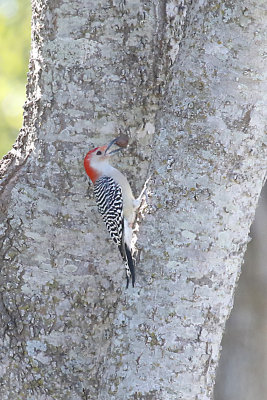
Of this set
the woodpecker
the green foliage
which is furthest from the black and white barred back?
the green foliage

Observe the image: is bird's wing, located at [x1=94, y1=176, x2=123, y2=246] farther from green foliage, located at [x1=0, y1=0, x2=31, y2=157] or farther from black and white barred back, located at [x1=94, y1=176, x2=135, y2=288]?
green foliage, located at [x1=0, y1=0, x2=31, y2=157]

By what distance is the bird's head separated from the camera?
3523mm

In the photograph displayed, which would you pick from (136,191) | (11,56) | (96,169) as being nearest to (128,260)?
(136,191)

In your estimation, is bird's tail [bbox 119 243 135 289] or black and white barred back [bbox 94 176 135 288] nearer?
bird's tail [bbox 119 243 135 289]

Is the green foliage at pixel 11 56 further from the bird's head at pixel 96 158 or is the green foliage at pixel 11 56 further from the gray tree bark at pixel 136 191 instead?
the gray tree bark at pixel 136 191

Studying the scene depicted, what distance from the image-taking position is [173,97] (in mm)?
2885

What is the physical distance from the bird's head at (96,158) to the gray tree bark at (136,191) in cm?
7

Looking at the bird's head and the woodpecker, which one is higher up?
the bird's head

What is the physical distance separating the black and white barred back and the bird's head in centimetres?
9

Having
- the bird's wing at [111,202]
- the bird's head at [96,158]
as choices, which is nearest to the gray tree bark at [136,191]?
the bird's head at [96,158]

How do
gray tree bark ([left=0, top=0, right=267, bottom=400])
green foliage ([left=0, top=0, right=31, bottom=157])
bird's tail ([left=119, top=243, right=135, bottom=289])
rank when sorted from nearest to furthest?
1. gray tree bark ([left=0, top=0, right=267, bottom=400])
2. bird's tail ([left=119, top=243, right=135, bottom=289])
3. green foliage ([left=0, top=0, right=31, bottom=157])

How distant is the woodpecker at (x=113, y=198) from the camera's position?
3.53 metres

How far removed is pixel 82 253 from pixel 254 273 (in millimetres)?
2608

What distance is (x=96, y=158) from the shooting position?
3789 millimetres
